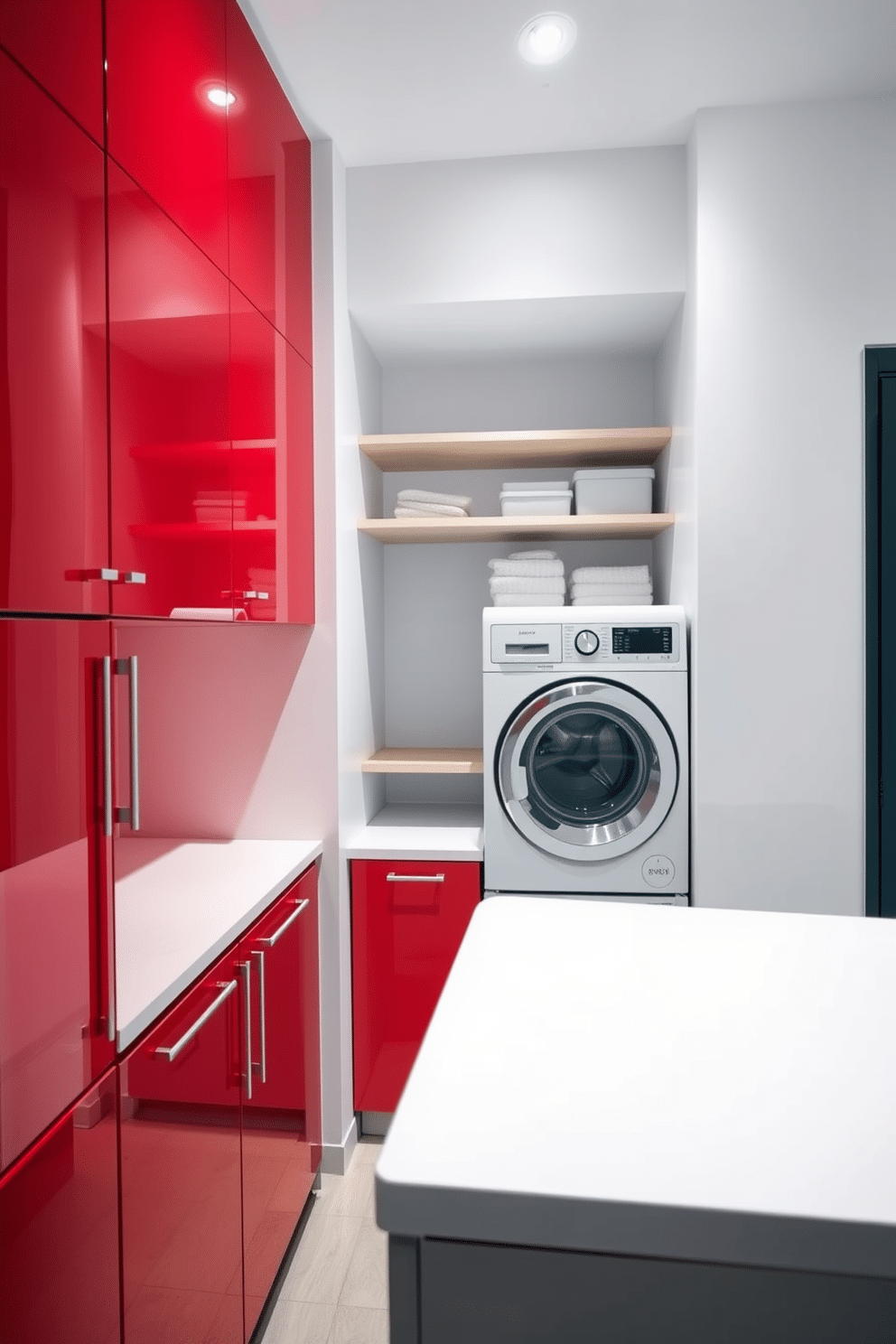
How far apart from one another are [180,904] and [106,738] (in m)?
0.79

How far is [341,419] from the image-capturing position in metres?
2.41

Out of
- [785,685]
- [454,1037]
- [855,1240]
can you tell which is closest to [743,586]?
[785,685]

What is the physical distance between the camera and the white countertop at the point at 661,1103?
0.63 meters

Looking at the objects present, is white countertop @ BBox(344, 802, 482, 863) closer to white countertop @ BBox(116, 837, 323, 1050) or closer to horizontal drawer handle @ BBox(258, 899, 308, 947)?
white countertop @ BBox(116, 837, 323, 1050)

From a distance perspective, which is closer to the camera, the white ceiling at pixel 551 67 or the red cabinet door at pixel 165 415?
the red cabinet door at pixel 165 415

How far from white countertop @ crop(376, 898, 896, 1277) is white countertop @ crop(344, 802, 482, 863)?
1.23 metres

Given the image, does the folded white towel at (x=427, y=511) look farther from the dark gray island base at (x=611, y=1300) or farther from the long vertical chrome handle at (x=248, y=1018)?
the dark gray island base at (x=611, y=1300)

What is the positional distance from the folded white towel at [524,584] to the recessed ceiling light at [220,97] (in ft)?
4.72

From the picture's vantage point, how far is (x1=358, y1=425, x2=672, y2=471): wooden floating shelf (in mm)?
2555

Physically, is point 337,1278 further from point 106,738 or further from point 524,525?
point 524,525

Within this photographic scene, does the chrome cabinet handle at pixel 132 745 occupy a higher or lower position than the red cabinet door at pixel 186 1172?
higher

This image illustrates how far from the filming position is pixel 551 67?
2.07m

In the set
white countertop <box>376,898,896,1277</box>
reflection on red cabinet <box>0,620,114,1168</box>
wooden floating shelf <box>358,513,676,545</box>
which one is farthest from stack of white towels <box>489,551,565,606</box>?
reflection on red cabinet <box>0,620,114,1168</box>

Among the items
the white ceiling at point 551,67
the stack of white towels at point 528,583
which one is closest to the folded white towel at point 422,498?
the stack of white towels at point 528,583
